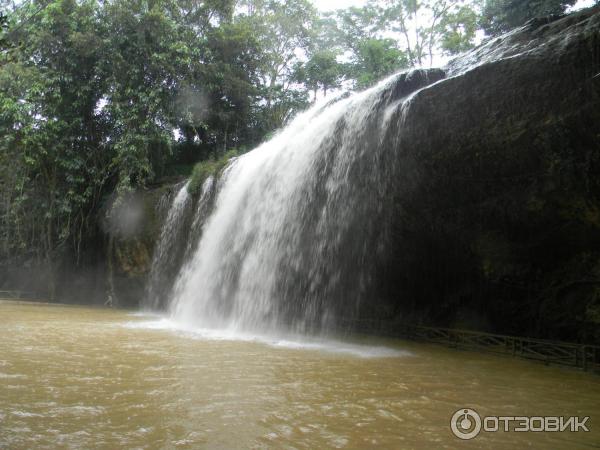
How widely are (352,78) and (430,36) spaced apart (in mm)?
4684

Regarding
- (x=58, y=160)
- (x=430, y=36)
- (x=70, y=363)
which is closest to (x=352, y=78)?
(x=430, y=36)

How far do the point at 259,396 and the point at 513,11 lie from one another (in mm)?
17014

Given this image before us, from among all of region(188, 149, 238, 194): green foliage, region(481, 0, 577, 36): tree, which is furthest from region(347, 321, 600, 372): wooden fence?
region(481, 0, 577, 36): tree

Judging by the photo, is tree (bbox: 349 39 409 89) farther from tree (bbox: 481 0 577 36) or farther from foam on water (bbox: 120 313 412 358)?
foam on water (bbox: 120 313 412 358)

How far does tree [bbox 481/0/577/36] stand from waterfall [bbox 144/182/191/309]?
1359cm

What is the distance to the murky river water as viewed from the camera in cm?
287

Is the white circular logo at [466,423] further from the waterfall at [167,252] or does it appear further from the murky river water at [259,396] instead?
the waterfall at [167,252]

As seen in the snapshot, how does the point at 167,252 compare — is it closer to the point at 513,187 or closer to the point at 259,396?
the point at 513,187

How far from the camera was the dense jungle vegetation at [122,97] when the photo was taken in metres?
18.3

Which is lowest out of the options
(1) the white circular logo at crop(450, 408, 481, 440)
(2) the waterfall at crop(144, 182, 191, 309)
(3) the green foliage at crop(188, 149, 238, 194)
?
(1) the white circular logo at crop(450, 408, 481, 440)

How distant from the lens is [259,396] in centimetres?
385

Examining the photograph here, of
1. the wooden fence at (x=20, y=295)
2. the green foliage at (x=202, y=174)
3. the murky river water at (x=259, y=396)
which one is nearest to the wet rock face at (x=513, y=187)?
the murky river water at (x=259, y=396)

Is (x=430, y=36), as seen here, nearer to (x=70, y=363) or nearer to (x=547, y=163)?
(x=547, y=163)

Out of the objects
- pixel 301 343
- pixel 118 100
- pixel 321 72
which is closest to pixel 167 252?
pixel 118 100
